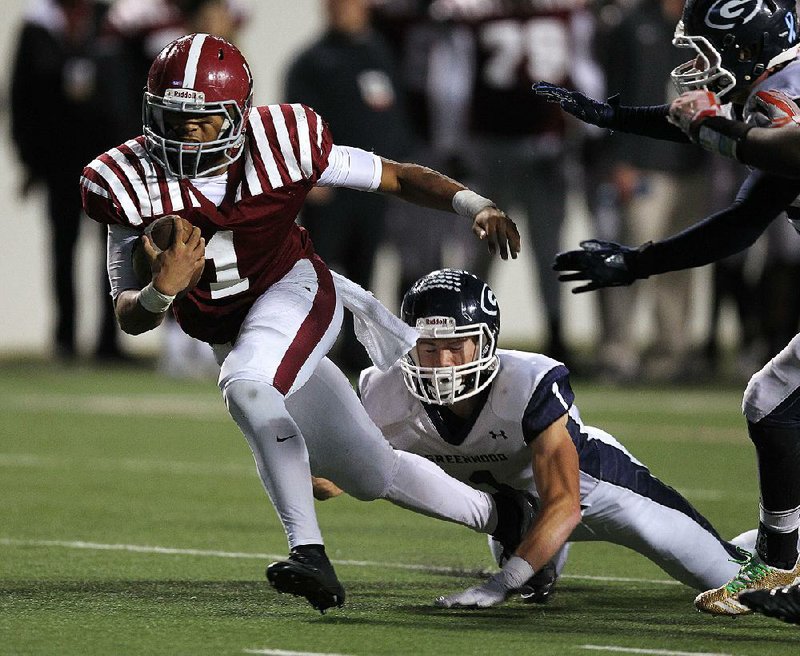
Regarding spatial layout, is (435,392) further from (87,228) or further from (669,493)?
(87,228)

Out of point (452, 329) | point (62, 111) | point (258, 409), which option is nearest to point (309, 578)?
point (258, 409)

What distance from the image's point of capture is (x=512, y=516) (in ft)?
15.7

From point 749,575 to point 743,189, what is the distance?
3.15ft

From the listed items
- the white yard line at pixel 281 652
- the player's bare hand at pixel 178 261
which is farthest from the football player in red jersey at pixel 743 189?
the white yard line at pixel 281 652

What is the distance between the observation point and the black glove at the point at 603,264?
4375mm

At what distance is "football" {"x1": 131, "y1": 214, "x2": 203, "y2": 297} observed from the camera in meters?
4.22

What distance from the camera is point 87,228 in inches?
542

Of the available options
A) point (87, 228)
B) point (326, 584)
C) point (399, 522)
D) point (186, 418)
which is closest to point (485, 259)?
point (186, 418)

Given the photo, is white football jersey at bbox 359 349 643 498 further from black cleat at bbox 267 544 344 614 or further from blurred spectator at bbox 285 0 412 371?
blurred spectator at bbox 285 0 412 371

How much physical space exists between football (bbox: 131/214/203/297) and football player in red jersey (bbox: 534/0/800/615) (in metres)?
0.94

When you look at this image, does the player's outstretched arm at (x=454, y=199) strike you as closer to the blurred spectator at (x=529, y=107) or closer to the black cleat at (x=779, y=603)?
the black cleat at (x=779, y=603)

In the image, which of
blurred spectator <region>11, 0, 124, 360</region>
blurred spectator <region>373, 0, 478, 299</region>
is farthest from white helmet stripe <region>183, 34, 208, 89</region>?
blurred spectator <region>11, 0, 124, 360</region>

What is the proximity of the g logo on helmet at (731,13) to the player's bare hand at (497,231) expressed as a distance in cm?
69

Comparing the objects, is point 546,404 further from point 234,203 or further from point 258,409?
point 234,203
